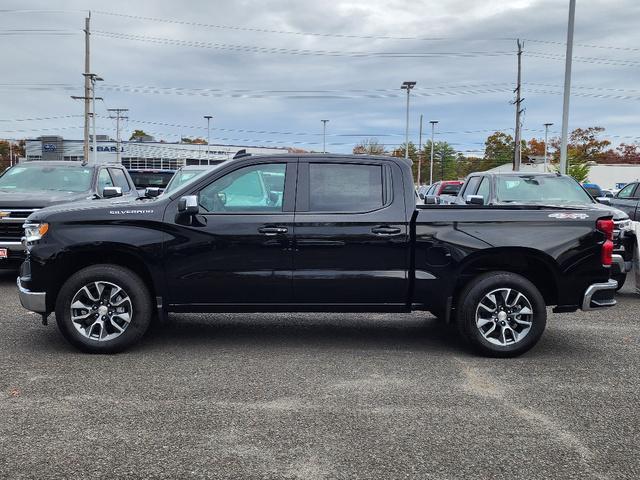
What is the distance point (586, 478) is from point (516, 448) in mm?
466

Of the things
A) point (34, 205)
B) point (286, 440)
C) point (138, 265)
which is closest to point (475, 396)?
point (286, 440)

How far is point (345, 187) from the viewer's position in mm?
6039

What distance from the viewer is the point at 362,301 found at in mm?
5918

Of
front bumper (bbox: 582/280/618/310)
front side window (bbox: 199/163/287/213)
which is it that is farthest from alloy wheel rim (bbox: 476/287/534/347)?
front side window (bbox: 199/163/287/213)

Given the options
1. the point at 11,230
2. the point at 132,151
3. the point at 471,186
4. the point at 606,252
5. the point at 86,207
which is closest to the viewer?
the point at 86,207

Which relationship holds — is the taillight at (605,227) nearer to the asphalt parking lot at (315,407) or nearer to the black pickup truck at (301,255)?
the black pickup truck at (301,255)

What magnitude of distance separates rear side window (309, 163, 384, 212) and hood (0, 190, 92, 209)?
211 inches

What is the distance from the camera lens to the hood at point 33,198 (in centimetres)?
945

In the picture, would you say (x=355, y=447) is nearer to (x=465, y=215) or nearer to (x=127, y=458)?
(x=127, y=458)

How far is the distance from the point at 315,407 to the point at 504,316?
2.32 m

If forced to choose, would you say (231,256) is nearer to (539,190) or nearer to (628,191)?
(539,190)

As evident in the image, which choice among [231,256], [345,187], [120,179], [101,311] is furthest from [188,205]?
[120,179]

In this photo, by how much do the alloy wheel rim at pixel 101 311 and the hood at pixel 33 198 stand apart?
440 cm

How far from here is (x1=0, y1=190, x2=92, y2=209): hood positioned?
9.45 m
